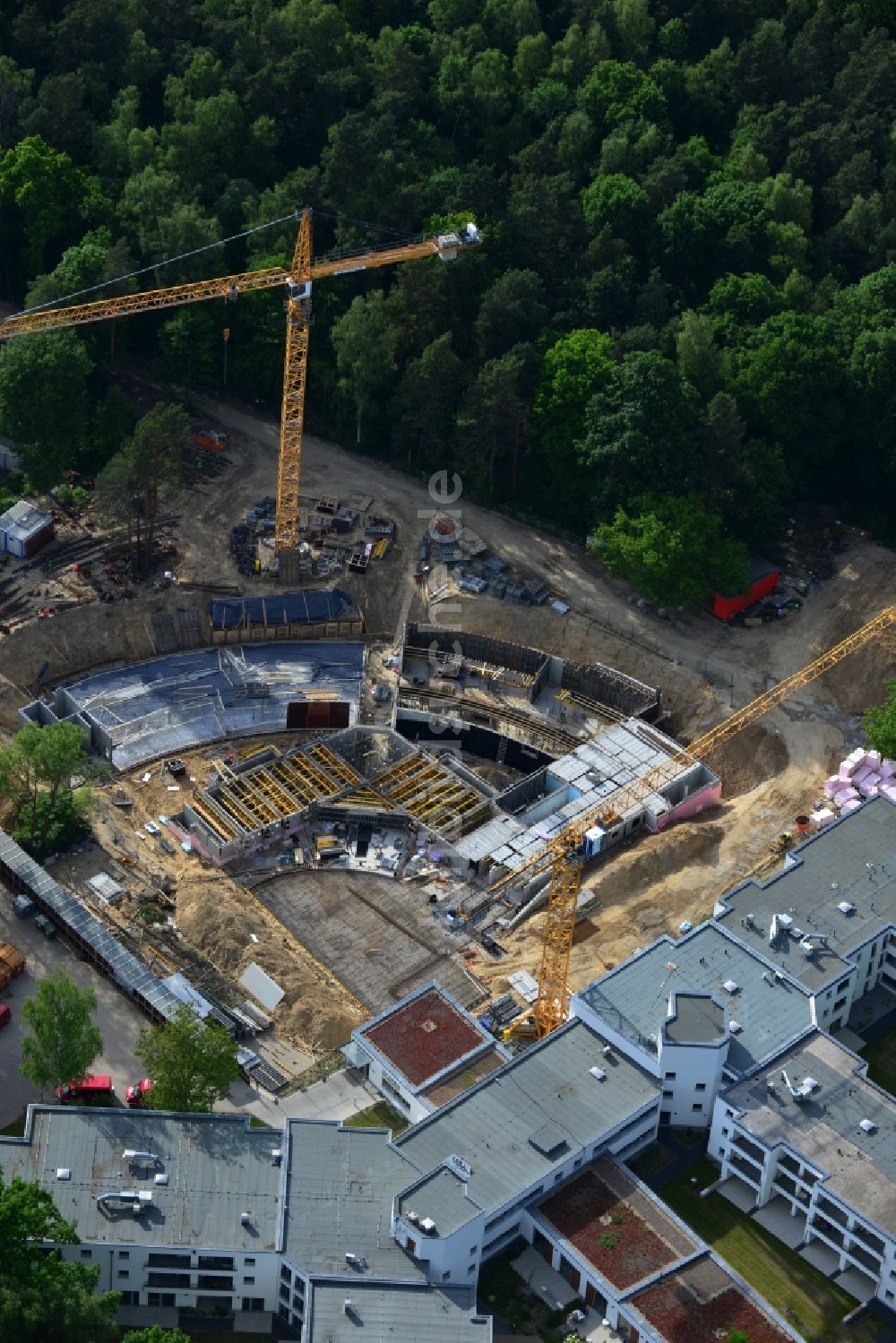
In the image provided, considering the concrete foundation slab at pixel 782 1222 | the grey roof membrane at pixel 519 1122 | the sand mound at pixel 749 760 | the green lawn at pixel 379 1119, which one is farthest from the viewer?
the sand mound at pixel 749 760

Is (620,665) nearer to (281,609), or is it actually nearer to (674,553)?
(674,553)

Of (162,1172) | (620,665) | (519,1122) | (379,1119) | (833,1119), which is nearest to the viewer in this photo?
(162,1172)

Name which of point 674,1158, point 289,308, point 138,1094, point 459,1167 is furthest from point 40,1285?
point 289,308

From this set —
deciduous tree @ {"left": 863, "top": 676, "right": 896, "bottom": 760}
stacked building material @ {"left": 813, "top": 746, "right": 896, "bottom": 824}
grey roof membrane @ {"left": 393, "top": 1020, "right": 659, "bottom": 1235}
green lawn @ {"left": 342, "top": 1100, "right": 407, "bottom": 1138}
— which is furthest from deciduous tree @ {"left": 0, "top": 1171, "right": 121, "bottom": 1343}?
deciduous tree @ {"left": 863, "top": 676, "right": 896, "bottom": 760}

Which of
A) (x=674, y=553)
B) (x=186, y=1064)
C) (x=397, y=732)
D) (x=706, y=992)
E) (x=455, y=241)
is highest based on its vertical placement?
(x=455, y=241)

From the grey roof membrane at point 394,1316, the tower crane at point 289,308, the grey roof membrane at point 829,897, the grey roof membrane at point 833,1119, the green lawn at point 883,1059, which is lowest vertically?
the green lawn at point 883,1059

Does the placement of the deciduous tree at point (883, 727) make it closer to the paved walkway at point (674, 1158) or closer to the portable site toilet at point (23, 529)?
the paved walkway at point (674, 1158)

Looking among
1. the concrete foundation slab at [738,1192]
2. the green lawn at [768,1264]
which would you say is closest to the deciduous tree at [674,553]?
the green lawn at [768,1264]

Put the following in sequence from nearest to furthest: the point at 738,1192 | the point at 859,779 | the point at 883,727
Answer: the point at 738,1192
the point at 883,727
the point at 859,779
